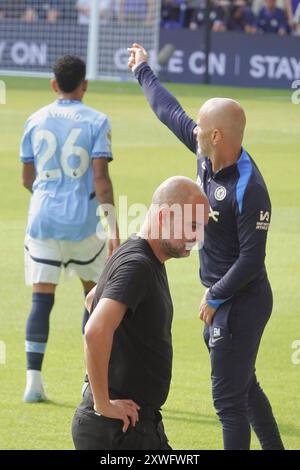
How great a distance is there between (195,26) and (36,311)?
2547 cm

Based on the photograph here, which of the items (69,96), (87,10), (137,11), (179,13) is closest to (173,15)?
(179,13)

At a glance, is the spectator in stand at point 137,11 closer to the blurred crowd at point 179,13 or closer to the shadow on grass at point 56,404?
the blurred crowd at point 179,13

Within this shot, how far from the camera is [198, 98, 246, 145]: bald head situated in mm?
6914

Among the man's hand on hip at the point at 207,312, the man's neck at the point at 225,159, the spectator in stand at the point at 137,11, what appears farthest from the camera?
the spectator in stand at the point at 137,11

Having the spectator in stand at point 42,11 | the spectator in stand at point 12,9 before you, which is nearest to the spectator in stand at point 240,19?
the spectator in stand at point 42,11

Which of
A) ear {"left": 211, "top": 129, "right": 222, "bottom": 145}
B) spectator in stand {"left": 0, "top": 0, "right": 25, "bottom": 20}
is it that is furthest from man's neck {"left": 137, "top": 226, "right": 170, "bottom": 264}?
spectator in stand {"left": 0, "top": 0, "right": 25, "bottom": 20}

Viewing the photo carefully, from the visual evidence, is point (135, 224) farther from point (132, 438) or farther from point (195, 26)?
point (195, 26)

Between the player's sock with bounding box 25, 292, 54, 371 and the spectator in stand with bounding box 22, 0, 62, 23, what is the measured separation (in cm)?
2525

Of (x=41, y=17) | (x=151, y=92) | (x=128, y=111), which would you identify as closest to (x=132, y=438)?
(x=151, y=92)

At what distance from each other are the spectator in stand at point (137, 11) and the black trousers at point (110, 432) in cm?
2891

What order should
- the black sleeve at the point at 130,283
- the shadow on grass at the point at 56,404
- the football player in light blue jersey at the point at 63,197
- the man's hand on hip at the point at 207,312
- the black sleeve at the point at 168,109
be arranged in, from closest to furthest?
the black sleeve at the point at 130,283 < the man's hand on hip at the point at 207,312 < the black sleeve at the point at 168,109 < the shadow on grass at the point at 56,404 < the football player in light blue jersey at the point at 63,197

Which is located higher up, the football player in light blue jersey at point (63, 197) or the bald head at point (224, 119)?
the bald head at point (224, 119)

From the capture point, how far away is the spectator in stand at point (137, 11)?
33.8 metres
